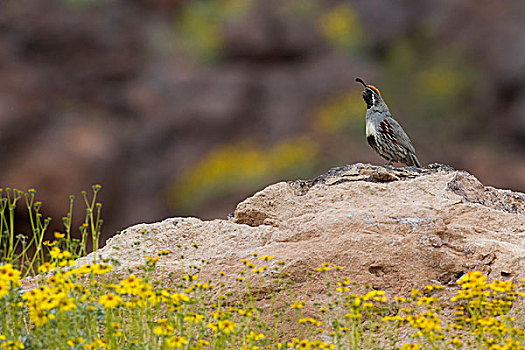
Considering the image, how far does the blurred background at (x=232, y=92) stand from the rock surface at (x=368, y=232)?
51.1ft

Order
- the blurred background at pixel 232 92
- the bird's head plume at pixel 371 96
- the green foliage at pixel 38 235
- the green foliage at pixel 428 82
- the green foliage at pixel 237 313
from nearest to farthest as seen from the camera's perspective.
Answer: the green foliage at pixel 237 313
the green foliage at pixel 38 235
the bird's head plume at pixel 371 96
the blurred background at pixel 232 92
the green foliage at pixel 428 82

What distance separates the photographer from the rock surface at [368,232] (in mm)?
5418

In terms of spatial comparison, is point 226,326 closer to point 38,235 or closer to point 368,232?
point 368,232

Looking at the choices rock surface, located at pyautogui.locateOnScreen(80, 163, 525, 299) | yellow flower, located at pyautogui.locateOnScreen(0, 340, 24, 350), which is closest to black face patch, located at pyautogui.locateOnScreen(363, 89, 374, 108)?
rock surface, located at pyautogui.locateOnScreen(80, 163, 525, 299)

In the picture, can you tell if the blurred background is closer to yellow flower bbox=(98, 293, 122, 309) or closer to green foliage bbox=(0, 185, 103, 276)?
green foliage bbox=(0, 185, 103, 276)

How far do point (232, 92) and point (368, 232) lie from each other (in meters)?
18.4

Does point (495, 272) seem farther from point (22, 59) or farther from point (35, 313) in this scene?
point (22, 59)

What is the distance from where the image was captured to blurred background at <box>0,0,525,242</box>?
2247cm

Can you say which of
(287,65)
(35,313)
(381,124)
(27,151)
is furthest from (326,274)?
(287,65)

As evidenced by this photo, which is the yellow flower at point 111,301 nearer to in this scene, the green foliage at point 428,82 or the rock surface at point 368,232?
the rock surface at point 368,232

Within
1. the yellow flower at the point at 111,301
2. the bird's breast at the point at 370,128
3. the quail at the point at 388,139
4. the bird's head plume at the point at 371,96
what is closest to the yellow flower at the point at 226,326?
the yellow flower at the point at 111,301

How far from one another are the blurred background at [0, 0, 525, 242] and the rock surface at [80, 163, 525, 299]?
1557cm

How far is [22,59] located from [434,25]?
1383cm

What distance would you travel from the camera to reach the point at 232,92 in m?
23.8
